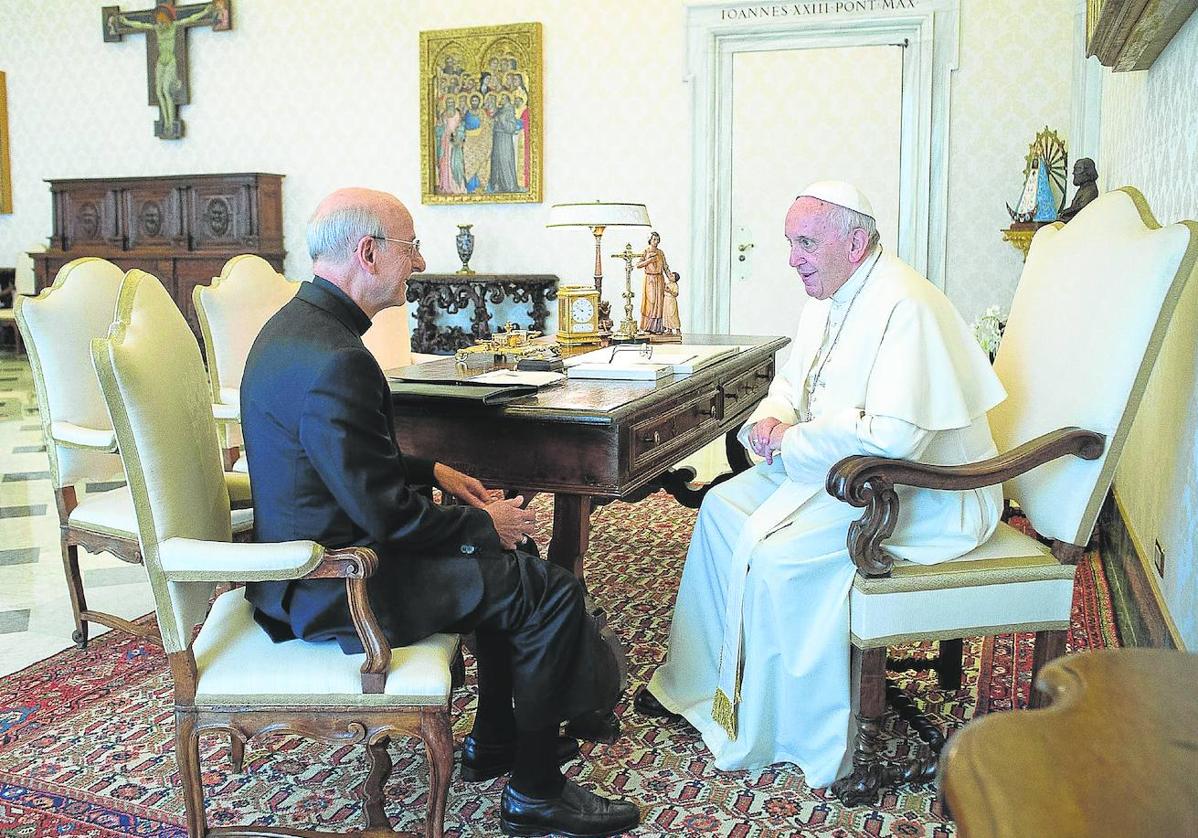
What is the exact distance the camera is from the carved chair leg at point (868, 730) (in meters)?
2.69

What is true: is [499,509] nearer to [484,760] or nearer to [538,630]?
[538,630]

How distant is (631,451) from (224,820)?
1.35 m

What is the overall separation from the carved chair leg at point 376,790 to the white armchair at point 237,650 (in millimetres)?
58

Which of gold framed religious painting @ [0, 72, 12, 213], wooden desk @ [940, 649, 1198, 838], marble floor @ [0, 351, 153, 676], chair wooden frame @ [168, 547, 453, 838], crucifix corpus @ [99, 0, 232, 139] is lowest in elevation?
marble floor @ [0, 351, 153, 676]

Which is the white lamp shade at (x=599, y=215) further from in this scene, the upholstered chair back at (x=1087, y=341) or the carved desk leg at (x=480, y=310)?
the carved desk leg at (x=480, y=310)

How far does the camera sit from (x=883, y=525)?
2625 mm

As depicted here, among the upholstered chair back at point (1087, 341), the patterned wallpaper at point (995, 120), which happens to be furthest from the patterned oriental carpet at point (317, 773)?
the patterned wallpaper at point (995, 120)

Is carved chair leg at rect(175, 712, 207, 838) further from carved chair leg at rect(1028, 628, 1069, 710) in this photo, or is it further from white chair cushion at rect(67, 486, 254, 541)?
carved chair leg at rect(1028, 628, 1069, 710)

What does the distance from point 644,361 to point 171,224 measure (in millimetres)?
8259

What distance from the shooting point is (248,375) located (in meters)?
2.35

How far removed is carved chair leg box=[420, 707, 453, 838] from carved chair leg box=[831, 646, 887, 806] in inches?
39.0

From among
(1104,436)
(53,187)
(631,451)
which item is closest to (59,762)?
(631,451)

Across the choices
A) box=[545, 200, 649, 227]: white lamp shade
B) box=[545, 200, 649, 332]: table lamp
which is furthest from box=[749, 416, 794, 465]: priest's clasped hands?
box=[545, 200, 649, 227]: white lamp shade

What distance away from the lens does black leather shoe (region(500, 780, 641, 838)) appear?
2527 millimetres
